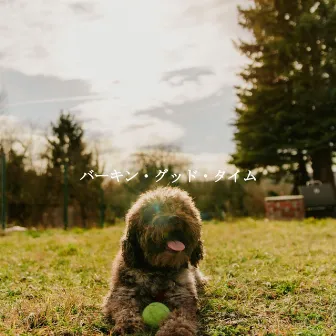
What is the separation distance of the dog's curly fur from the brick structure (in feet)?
40.5

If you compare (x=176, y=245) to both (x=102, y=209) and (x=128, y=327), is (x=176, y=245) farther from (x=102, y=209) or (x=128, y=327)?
(x=102, y=209)

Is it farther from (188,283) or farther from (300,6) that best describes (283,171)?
(188,283)

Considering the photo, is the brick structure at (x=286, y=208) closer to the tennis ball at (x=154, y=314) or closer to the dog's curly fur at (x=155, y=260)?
the dog's curly fur at (x=155, y=260)

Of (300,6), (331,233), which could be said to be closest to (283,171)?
(300,6)

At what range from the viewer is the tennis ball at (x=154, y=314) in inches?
125

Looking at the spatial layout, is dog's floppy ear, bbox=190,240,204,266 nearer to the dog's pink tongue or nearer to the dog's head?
the dog's head

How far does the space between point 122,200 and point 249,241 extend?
10683mm

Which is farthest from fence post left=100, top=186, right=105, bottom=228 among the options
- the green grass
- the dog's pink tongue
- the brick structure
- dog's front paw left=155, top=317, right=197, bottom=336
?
dog's front paw left=155, top=317, right=197, bottom=336

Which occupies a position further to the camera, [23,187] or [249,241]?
[23,187]

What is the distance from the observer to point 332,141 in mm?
18750

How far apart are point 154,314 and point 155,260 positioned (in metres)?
0.52

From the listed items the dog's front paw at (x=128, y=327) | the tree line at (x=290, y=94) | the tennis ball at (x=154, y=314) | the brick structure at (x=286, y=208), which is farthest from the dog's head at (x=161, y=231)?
the tree line at (x=290, y=94)

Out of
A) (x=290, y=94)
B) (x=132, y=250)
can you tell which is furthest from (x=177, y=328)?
(x=290, y=94)

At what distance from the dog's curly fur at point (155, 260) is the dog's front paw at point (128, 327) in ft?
0.38
